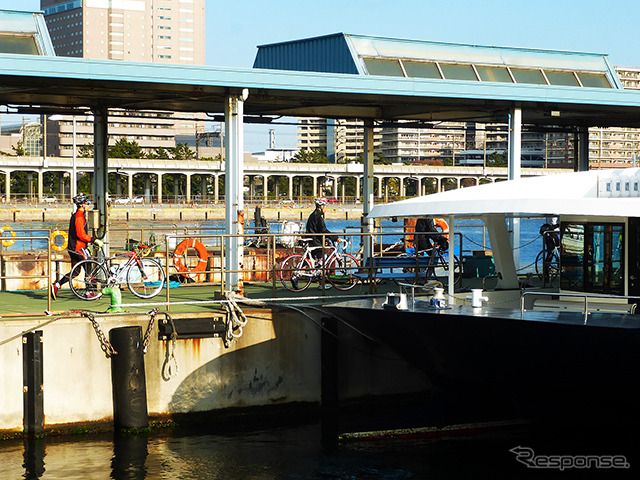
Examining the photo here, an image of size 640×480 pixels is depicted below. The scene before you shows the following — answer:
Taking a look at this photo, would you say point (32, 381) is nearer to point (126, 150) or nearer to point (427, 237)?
point (427, 237)

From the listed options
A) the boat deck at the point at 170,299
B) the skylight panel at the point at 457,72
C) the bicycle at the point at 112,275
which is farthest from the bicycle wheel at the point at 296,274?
the skylight panel at the point at 457,72

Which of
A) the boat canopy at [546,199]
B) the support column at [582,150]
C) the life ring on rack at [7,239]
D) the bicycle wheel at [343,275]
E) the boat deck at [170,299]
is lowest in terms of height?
the boat deck at [170,299]

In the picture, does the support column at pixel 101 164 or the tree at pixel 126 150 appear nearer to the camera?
the support column at pixel 101 164

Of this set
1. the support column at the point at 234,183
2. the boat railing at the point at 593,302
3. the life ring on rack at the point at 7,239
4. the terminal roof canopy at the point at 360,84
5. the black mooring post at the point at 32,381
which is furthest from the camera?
the life ring on rack at the point at 7,239

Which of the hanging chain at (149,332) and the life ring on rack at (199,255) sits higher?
the life ring on rack at (199,255)

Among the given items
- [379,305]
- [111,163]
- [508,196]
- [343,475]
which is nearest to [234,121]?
[379,305]

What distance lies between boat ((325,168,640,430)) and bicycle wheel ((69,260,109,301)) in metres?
4.65

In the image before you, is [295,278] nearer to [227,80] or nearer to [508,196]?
[227,80]

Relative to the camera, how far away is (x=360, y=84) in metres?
16.5

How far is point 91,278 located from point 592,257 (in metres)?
8.73

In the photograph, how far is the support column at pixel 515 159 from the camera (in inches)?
689

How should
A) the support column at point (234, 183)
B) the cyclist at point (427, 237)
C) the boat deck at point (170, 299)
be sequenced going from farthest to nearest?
the cyclist at point (427, 237) < the support column at point (234, 183) < the boat deck at point (170, 299)

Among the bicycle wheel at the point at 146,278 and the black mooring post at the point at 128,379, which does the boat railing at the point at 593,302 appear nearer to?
the black mooring post at the point at 128,379

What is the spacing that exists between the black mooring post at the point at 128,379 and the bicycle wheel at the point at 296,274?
4.28 m
